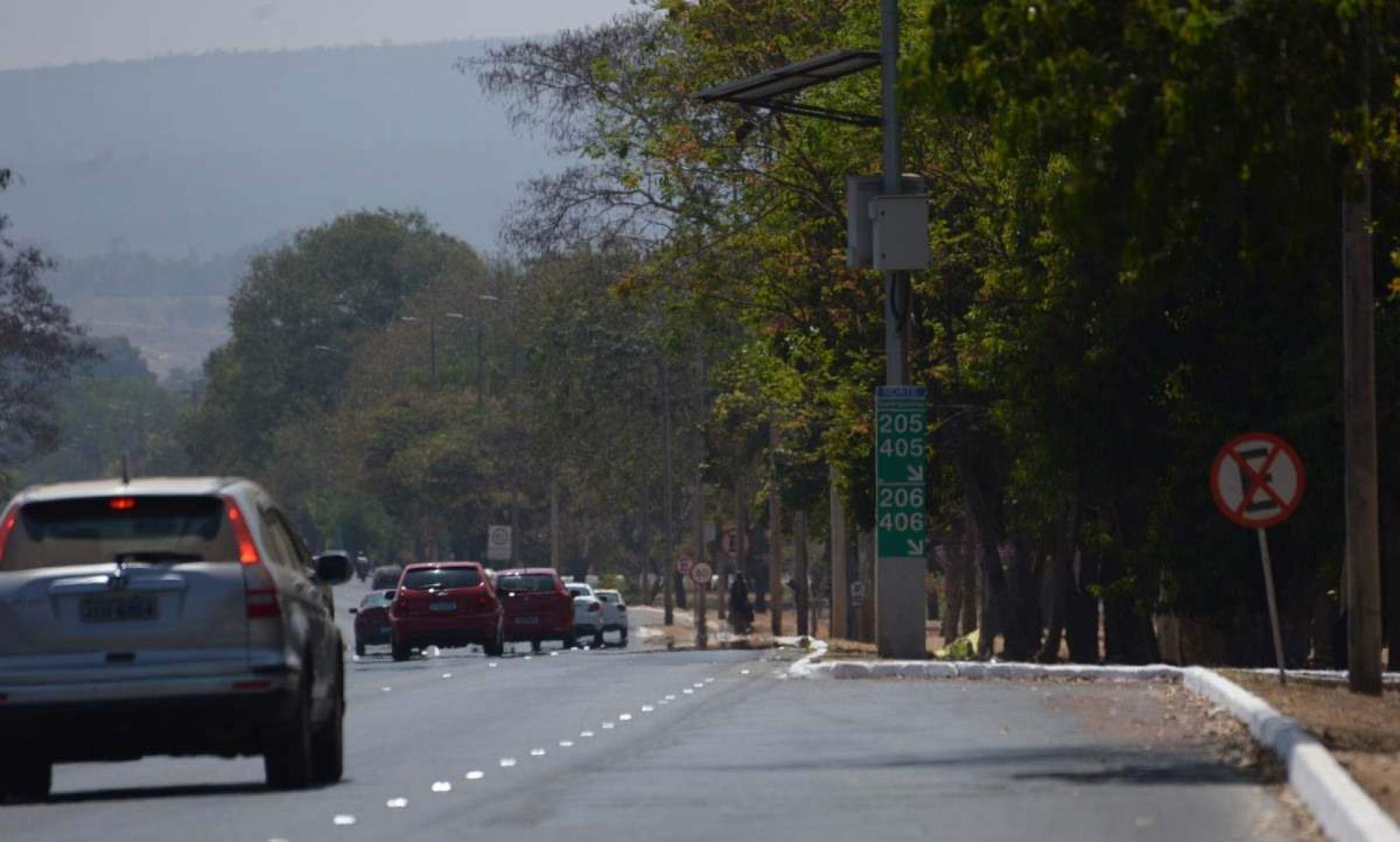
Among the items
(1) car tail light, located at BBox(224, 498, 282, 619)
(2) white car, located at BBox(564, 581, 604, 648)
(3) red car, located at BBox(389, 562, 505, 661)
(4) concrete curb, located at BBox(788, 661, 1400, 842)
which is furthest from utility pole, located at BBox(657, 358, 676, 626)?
(1) car tail light, located at BBox(224, 498, 282, 619)

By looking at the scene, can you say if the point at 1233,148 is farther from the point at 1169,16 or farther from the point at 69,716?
the point at 69,716

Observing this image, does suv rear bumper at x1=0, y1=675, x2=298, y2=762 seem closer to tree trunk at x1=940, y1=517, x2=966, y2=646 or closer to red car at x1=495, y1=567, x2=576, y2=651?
red car at x1=495, y1=567, x2=576, y2=651

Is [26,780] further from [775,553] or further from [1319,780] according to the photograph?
[775,553]

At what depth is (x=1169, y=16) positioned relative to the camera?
53.9 feet

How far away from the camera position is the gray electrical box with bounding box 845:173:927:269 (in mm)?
36656

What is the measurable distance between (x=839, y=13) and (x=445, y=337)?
97435 millimetres

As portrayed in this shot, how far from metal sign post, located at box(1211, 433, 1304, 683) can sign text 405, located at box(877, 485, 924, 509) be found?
12.4 meters

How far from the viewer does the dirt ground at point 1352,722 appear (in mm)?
14586

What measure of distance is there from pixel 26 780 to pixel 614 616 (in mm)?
54876

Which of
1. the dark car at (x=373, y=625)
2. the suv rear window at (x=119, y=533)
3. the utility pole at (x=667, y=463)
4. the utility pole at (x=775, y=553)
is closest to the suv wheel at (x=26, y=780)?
the suv rear window at (x=119, y=533)

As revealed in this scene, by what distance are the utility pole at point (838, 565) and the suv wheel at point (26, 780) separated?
42658 mm

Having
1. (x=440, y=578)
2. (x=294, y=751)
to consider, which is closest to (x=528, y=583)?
(x=440, y=578)

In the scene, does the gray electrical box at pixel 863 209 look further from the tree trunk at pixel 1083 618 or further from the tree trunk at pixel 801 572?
the tree trunk at pixel 801 572

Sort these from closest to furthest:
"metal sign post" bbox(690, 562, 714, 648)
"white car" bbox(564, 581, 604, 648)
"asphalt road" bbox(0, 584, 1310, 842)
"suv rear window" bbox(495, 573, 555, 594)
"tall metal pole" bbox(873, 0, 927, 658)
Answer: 1. "asphalt road" bbox(0, 584, 1310, 842)
2. "tall metal pole" bbox(873, 0, 927, 658)
3. "suv rear window" bbox(495, 573, 555, 594)
4. "white car" bbox(564, 581, 604, 648)
5. "metal sign post" bbox(690, 562, 714, 648)
